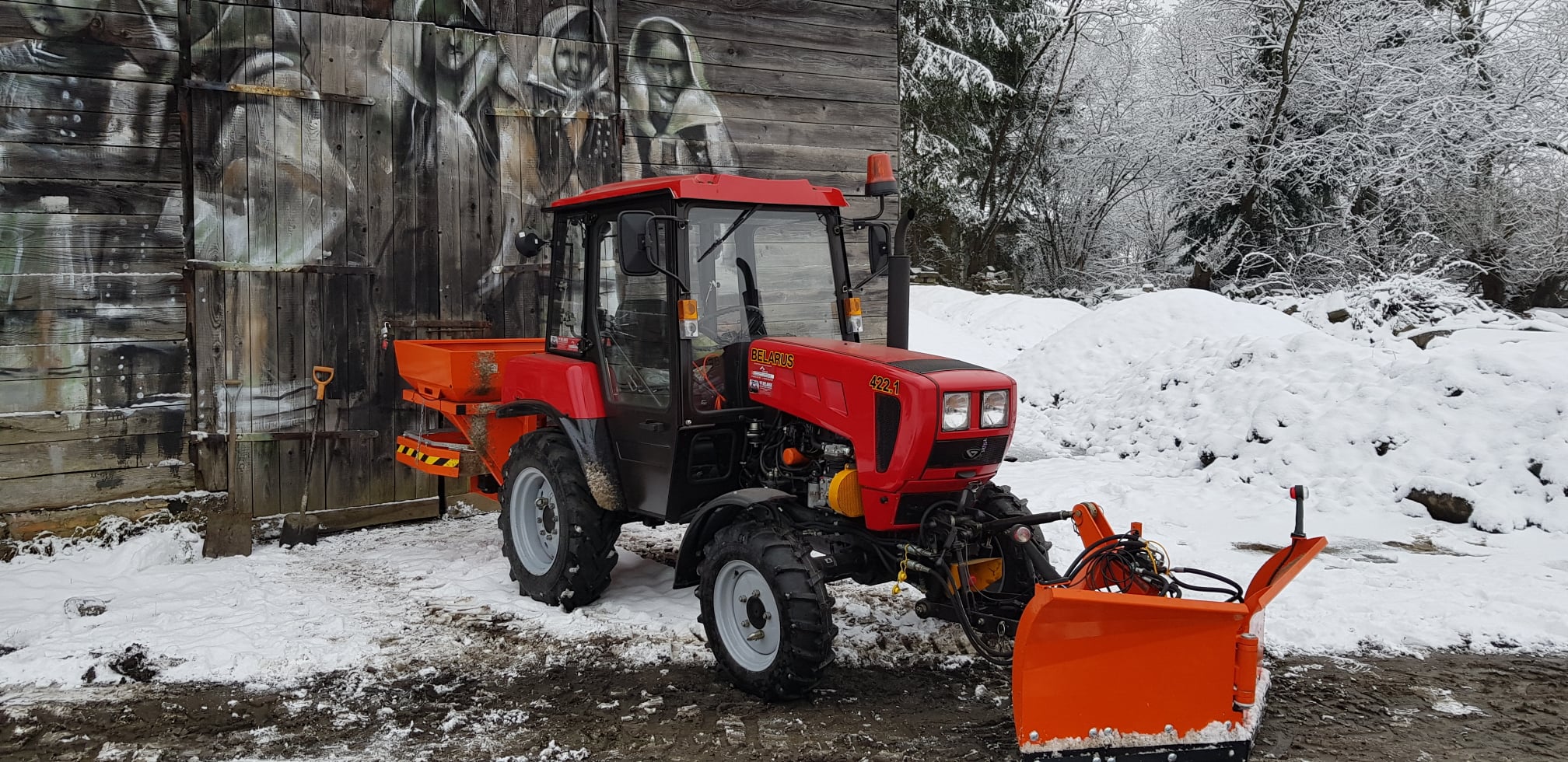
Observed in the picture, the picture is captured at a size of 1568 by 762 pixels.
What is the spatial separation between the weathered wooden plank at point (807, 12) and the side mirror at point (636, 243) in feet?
12.8

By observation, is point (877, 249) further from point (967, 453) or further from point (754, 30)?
point (754, 30)

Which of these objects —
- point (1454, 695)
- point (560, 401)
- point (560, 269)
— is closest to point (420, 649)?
point (560, 401)

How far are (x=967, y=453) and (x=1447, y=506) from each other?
4.32 m

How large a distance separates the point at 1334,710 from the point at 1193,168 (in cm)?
1451

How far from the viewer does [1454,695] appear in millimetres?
4230

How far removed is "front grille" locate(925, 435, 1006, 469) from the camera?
403 cm

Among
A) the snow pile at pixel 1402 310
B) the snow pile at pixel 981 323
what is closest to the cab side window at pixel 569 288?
the snow pile at pixel 981 323

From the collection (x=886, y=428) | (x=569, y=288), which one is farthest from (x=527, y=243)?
(x=886, y=428)

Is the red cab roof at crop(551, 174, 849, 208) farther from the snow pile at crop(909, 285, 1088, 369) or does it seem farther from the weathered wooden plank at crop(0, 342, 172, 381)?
the snow pile at crop(909, 285, 1088, 369)

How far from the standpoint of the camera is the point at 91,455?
636 cm

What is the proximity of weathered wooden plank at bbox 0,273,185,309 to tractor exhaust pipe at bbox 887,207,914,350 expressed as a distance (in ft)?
14.9

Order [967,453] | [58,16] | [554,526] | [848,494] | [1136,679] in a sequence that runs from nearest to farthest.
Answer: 1. [1136,679]
2. [967,453]
3. [848,494]
4. [554,526]
5. [58,16]

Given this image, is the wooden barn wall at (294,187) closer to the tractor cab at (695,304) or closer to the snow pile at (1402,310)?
the tractor cab at (695,304)

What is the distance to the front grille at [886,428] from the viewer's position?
4.04 meters
